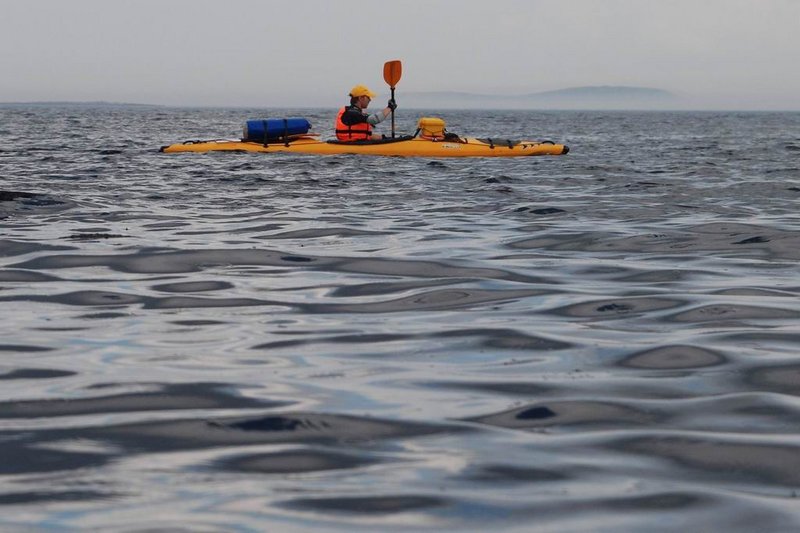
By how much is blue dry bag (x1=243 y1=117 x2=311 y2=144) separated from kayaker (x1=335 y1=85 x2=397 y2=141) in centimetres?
77

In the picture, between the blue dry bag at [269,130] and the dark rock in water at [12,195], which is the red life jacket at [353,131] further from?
the dark rock in water at [12,195]

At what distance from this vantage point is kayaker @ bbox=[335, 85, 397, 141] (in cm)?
1901

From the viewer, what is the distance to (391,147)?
18.9 meters

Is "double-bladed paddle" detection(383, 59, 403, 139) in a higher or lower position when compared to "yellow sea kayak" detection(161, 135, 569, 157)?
higher

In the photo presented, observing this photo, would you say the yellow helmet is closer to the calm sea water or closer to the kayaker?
the kayaker

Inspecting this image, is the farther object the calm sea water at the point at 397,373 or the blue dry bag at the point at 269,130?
the blue dry bag at the point at 269,130

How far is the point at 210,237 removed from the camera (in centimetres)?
888

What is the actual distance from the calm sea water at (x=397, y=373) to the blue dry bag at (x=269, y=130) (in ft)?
30.0

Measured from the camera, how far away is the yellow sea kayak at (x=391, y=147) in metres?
18.9

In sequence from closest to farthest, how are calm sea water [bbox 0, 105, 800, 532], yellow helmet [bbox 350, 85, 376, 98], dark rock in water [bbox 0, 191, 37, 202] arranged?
calm sea water [bbox 0, 105, 800, 532]
dark rock in water [bbox 0, 191, 37, 202]
yellow helmet [bbox 350, 85, 376, 98]

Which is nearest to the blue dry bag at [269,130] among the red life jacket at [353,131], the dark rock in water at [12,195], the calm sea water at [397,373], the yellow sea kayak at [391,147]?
the yellow sea kayak at [391,147]

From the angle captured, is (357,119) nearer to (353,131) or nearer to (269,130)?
(353,131)

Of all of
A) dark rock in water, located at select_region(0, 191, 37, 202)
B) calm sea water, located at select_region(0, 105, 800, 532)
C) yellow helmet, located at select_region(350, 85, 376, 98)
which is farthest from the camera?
yellow helmet, located at select_region(350, 85, 376, 98)

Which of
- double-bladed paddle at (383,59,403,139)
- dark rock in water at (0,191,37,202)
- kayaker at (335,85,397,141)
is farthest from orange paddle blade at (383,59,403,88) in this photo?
dark rock in water at (0,191,37,202)
